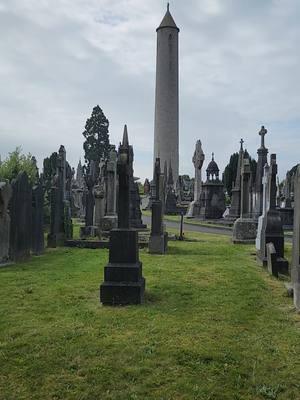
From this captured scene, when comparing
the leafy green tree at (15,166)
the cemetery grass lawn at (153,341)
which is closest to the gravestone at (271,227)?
the cemetery grass lawn at (153,341)

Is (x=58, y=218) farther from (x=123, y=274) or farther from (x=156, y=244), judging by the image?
(x=123, y=274)

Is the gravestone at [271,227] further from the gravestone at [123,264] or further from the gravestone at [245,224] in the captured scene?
the gravestone at [245,224]

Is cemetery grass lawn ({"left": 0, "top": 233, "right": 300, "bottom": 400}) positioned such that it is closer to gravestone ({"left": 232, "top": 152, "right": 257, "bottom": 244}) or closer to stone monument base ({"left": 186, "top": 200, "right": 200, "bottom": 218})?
gravestone ({"left": 232, "top": 152, "right": 257, "bottom": 244})

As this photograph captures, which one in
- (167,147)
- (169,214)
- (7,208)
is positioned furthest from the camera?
(167,147)

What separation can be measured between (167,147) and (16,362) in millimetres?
56791

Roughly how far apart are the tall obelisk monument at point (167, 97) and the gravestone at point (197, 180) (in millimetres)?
18058

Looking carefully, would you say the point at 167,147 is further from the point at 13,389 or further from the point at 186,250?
the point at 13,389

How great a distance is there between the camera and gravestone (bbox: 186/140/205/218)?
36.8 m

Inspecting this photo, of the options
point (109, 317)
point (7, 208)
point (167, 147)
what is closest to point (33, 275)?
point (7, 208)

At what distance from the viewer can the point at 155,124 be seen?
203ft

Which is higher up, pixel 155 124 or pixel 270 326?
pixel 155 124

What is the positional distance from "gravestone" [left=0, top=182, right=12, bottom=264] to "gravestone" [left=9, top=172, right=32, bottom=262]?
11.2 inches

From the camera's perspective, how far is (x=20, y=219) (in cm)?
1150

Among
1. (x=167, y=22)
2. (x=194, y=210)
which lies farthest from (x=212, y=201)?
(x=167, y=22)
